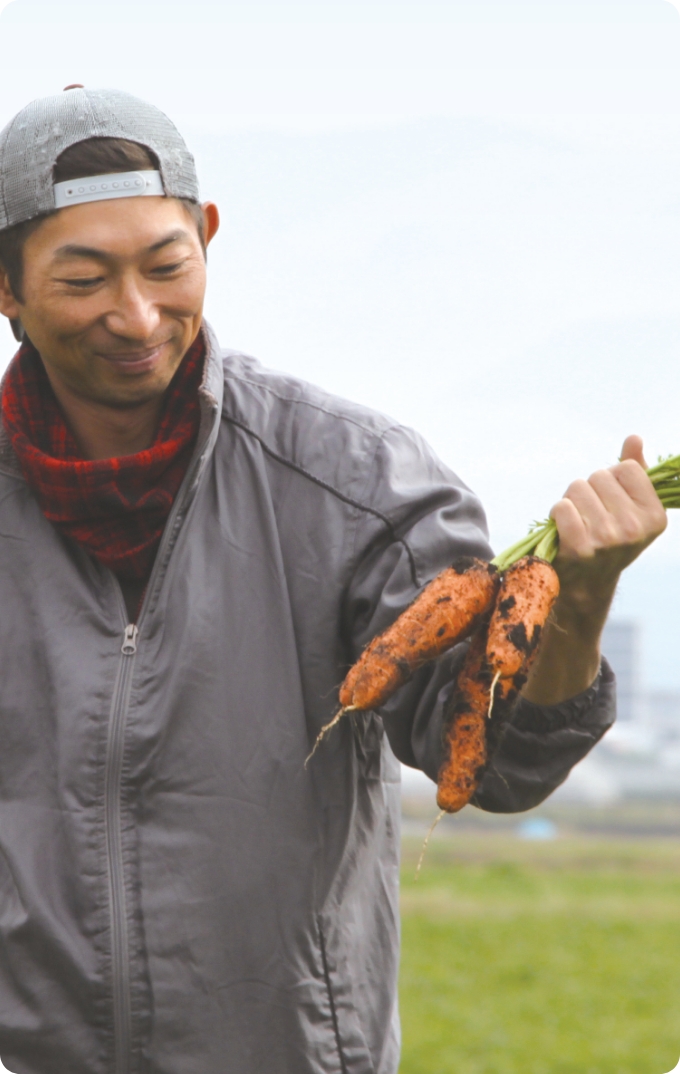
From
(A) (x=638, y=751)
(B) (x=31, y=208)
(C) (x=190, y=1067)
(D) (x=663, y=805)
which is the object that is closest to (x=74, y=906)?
(C) (x=190, y=1067)

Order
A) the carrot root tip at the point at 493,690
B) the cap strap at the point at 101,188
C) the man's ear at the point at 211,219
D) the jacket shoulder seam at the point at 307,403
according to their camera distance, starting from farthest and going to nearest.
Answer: the man's ear at the point at 211,219 < the jacket shoulder seam at the point at 307,403 < the cap strap at the point at 101,188 < the carrot root tip at the point at 493,690

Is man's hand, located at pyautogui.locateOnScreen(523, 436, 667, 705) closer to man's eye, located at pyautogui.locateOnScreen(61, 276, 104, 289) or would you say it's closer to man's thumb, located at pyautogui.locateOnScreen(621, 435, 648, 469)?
man's thumb, located at pyautogui.locateOnScreen(621, 435, 648, 469)

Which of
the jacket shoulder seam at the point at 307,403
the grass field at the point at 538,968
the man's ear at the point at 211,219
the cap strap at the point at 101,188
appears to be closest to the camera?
the cap strap at the point at 101,188

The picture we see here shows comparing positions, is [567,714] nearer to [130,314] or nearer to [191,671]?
[191,671]

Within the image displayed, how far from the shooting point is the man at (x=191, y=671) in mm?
2062

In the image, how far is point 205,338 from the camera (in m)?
2.31

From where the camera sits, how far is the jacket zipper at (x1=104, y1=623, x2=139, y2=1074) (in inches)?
80.0

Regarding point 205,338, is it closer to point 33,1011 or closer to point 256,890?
point 256,890

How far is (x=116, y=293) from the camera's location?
2.11 metres

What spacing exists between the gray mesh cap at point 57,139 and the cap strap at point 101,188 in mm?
22

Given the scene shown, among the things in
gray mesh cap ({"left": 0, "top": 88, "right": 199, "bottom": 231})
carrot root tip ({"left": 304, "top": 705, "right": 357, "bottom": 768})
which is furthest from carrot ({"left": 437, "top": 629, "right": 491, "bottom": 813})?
gray mesh cap ({"left": 0, "top": 88, "right": 199, "bottom": 231})

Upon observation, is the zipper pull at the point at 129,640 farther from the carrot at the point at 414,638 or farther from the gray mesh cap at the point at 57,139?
the gray mesh cap at the point at 57,139

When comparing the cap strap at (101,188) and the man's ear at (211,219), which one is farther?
the man's ear at (211,219)

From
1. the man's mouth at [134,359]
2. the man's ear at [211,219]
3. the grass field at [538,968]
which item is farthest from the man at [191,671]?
the grass field at [538,968]
